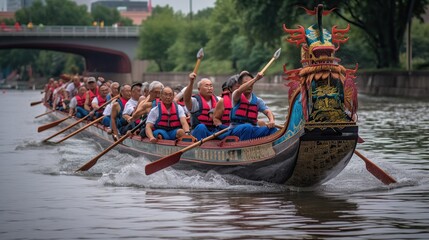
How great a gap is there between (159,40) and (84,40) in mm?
11870

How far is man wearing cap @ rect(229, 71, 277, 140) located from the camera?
18219 millimetres

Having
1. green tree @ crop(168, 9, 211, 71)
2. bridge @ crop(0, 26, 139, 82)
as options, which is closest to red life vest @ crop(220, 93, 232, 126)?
green tree @ crop(168, 9, 211, 71)

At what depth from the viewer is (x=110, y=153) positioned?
25.9m

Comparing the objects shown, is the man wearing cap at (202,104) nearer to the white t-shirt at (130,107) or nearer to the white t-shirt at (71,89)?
the white t-shirt at (130,107)

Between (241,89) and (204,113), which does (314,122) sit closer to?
(241,89)

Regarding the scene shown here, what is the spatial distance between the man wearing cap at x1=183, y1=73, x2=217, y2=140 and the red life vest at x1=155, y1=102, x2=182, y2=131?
1.05 ft

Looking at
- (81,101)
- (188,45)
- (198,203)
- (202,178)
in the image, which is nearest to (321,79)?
(198,203)

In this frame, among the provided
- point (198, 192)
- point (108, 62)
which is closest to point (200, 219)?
point (198, 192)

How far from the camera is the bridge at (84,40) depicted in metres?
112

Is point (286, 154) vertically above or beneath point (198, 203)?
above

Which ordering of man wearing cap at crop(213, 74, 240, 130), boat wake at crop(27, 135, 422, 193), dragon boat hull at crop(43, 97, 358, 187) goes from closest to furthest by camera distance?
dragon boat hull at crop(43, 97, 358, 187) < boat wake at crop(27, 135, 422, 193) < man wearing cap at crop(213, 74, 240, 130)

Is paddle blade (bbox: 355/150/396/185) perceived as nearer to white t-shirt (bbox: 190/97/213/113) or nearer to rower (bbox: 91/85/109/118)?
white t-shirt (bbox: 190/97/213/113)

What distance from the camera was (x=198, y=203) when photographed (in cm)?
1652

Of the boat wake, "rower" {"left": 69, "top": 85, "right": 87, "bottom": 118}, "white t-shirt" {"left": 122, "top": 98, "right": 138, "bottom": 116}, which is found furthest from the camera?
"rower" {"left": 69, "top": 85, "right": 87, "bottom": 118}
